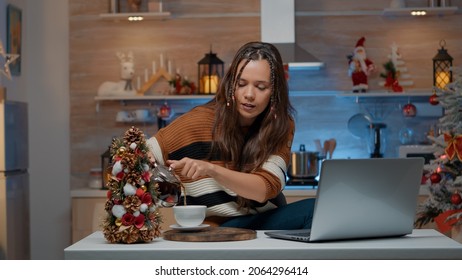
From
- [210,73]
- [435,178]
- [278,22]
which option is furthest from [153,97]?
[435,178]

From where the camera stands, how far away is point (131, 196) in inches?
88.0

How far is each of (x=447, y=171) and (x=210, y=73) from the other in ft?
6.04

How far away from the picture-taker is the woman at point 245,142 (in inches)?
114

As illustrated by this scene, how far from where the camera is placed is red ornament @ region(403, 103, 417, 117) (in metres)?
5.74

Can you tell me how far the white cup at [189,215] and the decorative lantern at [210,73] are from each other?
3403 millimetres

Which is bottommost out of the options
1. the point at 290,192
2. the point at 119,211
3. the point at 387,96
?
the point at 290,192

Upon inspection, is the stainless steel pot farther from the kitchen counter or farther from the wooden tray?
the wooden tray

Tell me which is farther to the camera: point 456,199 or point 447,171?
point 447,171

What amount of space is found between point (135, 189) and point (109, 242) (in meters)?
0.15

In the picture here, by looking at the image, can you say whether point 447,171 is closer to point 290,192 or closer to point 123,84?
point 290,192

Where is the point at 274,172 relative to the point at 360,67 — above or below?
below

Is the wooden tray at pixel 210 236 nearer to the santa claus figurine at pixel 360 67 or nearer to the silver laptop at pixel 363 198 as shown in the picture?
the silver laptop at pixel 363 198

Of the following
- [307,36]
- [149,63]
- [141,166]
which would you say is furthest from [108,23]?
[141,166]

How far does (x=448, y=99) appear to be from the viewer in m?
4.49
